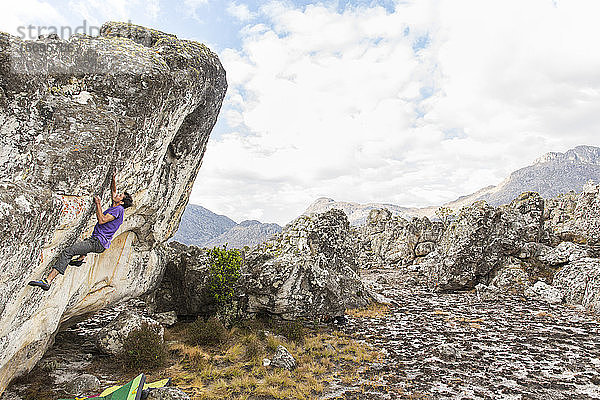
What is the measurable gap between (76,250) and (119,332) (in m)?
7.42

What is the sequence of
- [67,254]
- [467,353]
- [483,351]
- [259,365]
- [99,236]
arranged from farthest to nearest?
[483,351] < [467,353] < [259,365] < [99,236] < [67,254]

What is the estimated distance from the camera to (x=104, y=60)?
1062cm

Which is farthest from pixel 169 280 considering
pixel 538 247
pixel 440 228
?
pixel 440 228

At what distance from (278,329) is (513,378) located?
11.1 metres

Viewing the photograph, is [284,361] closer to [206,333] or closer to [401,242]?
[206,333]

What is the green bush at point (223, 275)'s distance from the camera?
802 inches

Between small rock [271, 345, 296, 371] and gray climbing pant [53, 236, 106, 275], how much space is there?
8703mm

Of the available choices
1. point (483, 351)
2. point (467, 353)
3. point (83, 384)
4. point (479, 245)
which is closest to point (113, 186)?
point (83, 384)

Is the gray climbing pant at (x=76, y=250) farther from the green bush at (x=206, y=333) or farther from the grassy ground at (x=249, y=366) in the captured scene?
the green bush at (x=206, y=333)

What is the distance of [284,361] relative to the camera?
15102mm

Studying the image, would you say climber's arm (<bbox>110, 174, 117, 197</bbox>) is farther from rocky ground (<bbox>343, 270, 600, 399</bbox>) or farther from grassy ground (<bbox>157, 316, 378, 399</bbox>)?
rocky ground (<bbox>343, 270, 600, 399</bbox>)

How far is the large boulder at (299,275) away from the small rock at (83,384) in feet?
30.6

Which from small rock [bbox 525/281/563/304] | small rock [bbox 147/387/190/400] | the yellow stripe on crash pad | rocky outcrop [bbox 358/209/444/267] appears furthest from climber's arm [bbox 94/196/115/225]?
rocky outcrop [bbox 358/209/444/267]

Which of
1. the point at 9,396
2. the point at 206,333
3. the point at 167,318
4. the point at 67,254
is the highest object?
the point at 67,254
